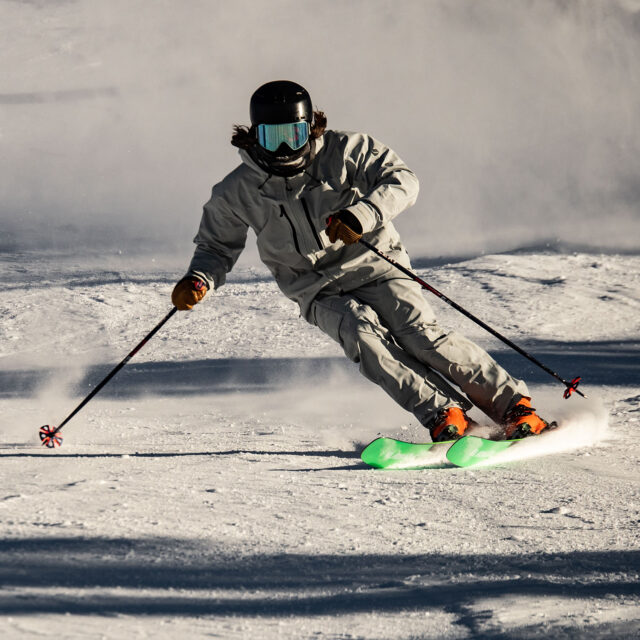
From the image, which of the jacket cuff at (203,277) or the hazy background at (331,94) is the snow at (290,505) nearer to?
the jacket cuff at (203,277)

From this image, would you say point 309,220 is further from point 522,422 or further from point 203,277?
point 522,422

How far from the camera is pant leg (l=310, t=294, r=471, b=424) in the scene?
3631 millimetres

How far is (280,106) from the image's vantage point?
3648mm

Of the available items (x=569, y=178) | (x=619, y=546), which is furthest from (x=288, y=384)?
(x=569, y=178)

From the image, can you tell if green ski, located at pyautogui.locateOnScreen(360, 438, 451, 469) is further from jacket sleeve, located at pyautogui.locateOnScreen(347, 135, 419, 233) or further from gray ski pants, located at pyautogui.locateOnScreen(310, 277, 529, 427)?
jacket sleeve, located at pyautogui.locateOnScreen(347, 135, 419, 233)

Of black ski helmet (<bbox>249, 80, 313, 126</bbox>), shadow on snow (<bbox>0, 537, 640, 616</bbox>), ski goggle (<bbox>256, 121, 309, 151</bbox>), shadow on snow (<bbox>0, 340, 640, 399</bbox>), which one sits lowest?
shadow on snow (<bbox>0, 340, 640, 399</bbox>)

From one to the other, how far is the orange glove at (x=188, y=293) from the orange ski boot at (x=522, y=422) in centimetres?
133

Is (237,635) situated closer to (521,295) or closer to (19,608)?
(19,608)

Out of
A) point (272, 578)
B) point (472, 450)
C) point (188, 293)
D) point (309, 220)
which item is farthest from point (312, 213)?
point (272, 578)

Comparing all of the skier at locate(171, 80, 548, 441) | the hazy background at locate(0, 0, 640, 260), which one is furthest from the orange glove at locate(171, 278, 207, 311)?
the hazy background at locate(0, 0, 640, 260)

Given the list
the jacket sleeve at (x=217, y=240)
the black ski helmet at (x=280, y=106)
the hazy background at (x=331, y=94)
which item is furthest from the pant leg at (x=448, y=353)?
the hazy background at (x=331, y=94)

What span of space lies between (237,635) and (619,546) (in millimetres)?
1082

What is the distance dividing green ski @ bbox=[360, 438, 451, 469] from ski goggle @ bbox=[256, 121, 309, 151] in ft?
3.89

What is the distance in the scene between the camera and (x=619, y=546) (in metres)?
2.44
